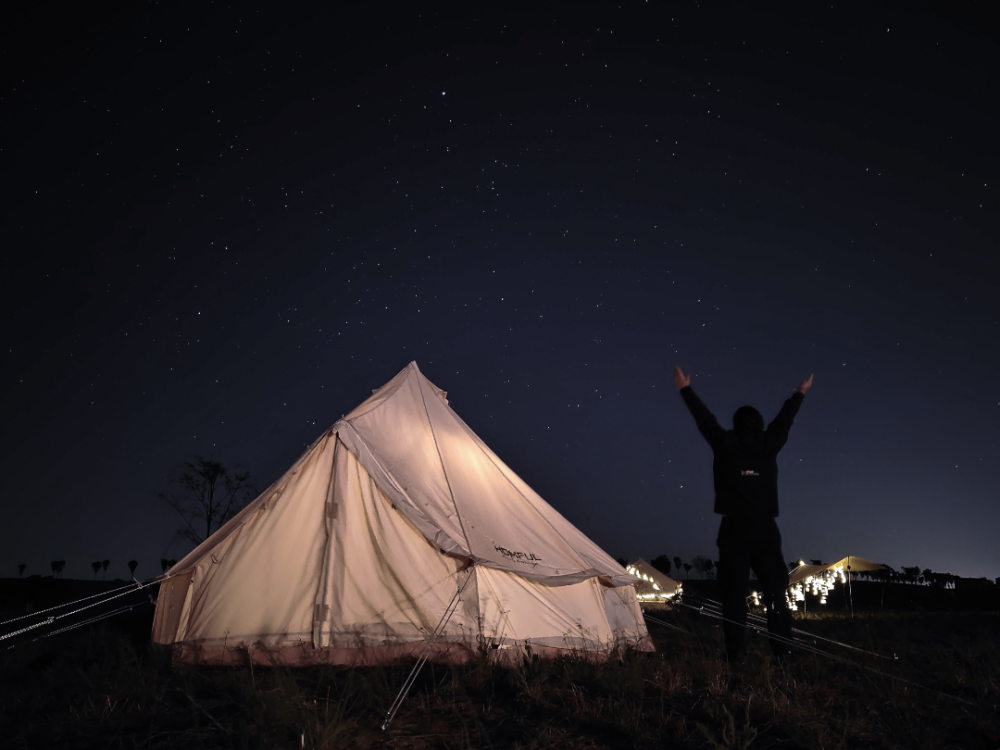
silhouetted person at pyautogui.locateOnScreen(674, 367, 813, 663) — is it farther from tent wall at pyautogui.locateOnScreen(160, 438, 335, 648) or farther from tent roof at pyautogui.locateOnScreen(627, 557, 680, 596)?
tent roof at pyautogui.locateOnScreen(627, 557, 680, 596)

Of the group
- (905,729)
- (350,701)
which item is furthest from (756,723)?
(350,701)

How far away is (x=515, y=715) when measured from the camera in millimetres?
3225

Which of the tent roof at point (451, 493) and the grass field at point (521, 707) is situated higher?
the tent roof at point (451, 493)

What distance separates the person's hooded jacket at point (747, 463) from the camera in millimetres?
4066

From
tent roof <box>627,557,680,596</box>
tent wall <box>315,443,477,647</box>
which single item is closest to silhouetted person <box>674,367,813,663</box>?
tent wall <box>315,443,477,647</box>

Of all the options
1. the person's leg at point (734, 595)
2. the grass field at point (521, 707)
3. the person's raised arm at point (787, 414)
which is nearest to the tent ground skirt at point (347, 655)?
the grass field at point (521, 707)

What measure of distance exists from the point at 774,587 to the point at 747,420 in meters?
1.06

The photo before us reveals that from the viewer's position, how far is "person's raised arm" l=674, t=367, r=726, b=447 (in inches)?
168

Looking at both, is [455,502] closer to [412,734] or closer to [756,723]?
[412,734]

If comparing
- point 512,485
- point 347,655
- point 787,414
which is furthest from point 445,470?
point 787,414

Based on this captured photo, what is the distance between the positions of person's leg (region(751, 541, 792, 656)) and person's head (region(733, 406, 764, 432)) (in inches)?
28.9

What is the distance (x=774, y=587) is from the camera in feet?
13.2

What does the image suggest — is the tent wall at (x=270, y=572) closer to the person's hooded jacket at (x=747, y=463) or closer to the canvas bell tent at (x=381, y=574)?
the canvas bell tent at (x=381, y=574)

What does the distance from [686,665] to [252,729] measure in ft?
9.32
